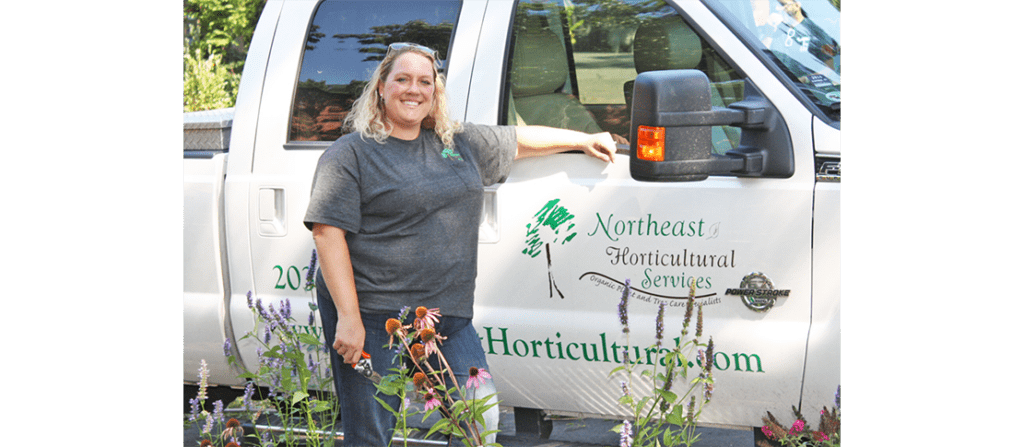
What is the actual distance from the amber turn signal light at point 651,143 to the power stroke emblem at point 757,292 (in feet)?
1.99

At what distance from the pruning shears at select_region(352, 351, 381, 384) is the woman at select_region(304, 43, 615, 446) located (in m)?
0.02

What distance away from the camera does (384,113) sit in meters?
2.73

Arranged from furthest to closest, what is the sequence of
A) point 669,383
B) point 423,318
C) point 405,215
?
1. point 405,215
2. point 669,383
3. point 423,318

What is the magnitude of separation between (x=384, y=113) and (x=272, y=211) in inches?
34.7

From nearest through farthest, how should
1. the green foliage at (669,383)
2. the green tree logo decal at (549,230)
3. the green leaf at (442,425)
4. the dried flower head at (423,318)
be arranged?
the green leaf at (442,425) < the dried flower head at (423,318) < the green foliage at (669,383) < the green tree logo decal at (549,230)

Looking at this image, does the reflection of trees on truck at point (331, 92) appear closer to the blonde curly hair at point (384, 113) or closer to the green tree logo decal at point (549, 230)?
the blonde curly hair at point (384, 113)

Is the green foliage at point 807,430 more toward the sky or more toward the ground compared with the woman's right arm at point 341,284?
more toward the ground

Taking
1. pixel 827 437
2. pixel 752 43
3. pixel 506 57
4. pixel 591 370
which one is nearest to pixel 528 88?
pixel 506 57

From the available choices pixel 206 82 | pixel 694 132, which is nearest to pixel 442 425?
pixel 694 132

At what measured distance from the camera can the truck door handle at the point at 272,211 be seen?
11.0ft

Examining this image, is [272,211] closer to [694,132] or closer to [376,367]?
[376,367]

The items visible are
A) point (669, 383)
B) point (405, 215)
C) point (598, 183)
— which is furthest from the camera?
point (598, 183)

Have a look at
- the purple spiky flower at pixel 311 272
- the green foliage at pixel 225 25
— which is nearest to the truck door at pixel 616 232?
the purple spiky flower at pixel 311 272

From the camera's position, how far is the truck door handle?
3361 millimetres
